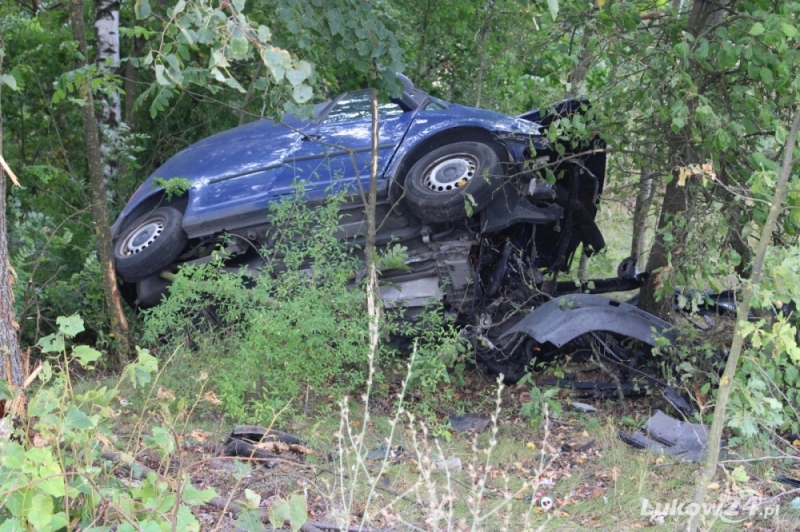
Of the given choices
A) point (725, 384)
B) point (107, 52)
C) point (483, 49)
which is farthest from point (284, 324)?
point (483, 49)

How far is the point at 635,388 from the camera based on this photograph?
5.33m

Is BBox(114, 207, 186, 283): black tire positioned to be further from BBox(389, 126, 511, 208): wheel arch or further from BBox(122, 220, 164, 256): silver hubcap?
BBox(389, 126, 511, 208): wheel arch

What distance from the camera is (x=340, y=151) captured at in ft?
21.0

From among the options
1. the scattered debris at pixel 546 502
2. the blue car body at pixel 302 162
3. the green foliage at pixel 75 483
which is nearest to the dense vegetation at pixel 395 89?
the green foliage at pixel 75 483

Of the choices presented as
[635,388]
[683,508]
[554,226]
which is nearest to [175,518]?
[683,508]

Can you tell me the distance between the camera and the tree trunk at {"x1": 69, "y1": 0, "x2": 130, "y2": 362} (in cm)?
620

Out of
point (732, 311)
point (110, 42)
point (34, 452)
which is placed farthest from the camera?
point (110, 42)

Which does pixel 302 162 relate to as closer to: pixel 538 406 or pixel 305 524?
pixel 538 406

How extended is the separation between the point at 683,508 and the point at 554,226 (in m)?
3.15

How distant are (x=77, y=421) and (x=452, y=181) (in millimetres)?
3532

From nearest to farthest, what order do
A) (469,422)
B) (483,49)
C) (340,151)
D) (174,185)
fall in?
(469,422), (340,151), (174,185), (483,49)

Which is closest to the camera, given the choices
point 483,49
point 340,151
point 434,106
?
point 340,151

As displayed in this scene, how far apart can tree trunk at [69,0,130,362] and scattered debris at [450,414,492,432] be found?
2629 mm

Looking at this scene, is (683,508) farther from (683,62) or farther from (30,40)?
(30,40)
